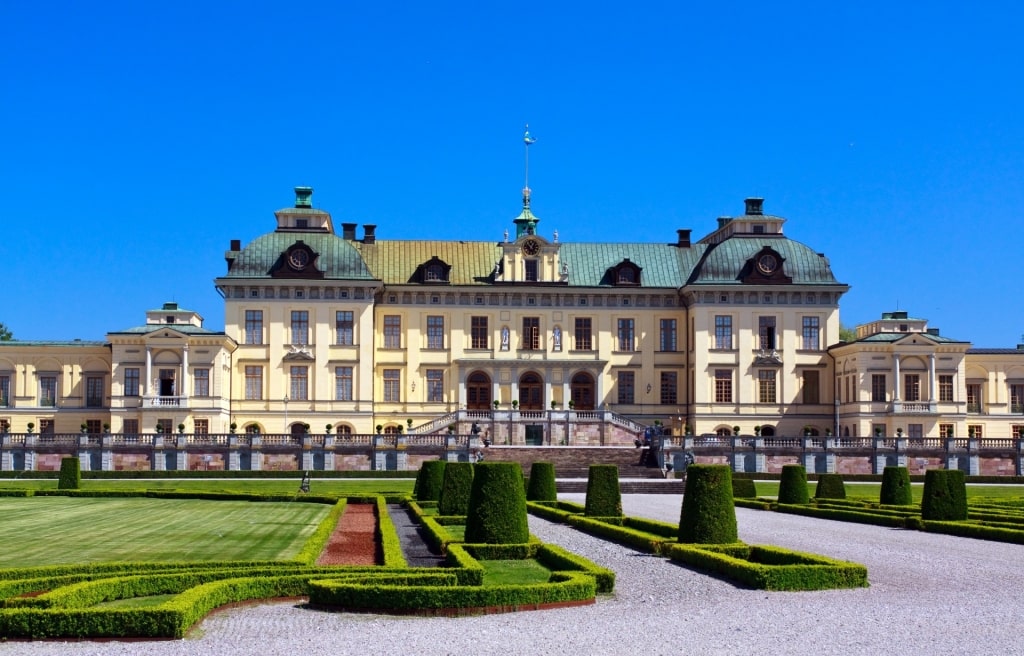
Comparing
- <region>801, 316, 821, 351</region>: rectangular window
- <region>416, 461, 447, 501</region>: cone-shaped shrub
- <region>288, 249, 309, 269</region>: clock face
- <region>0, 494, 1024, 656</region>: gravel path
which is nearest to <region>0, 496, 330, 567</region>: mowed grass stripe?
<region>416, 461, 447, 501</region>: cone-shaped shrub

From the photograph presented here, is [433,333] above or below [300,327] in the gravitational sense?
below

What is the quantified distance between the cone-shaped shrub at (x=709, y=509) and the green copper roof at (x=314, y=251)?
142ft

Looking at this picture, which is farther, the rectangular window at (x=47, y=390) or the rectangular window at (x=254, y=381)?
the rectangular window at (x=47, y=390)

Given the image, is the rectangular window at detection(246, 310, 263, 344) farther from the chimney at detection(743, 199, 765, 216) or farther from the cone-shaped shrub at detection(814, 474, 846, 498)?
the cone-shaped shrub at detection(814, 474, 846, 498)

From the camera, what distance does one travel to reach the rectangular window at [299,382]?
6325cm

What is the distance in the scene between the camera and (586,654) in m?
12.3

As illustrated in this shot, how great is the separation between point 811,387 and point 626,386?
9367 millimetres

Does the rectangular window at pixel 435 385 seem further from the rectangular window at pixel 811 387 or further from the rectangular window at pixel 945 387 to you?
the rectangular window at pixel 945 387

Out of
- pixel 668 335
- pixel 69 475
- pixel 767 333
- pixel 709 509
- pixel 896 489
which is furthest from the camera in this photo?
pixel 668 335

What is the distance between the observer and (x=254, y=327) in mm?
63281

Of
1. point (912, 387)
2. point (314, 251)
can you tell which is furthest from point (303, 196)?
point (912, 387)

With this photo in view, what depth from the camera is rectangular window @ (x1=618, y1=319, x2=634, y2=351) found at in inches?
2606

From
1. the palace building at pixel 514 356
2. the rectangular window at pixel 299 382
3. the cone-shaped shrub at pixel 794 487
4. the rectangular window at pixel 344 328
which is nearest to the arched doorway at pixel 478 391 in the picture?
the palace building at pixel 514 356

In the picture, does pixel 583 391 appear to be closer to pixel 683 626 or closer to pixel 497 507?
pixel 497 507
